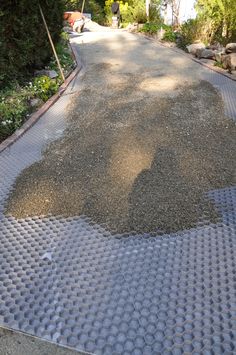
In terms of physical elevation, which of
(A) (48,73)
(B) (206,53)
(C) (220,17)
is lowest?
(B) (206,53)

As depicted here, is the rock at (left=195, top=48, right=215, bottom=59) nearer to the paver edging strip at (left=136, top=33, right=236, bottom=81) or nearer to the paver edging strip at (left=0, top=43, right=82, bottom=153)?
the paver edging strip at (left=136, top=33, right=236, bottom=81)

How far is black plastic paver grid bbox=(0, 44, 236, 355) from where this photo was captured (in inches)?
69.2

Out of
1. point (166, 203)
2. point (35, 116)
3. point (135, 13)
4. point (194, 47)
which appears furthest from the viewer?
point (135, 13)

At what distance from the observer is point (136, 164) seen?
3.33m

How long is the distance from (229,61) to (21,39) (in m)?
4.02

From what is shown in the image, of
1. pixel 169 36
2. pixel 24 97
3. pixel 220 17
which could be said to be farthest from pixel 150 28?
pixel 24 97

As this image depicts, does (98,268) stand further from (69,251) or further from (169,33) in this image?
(169,33)

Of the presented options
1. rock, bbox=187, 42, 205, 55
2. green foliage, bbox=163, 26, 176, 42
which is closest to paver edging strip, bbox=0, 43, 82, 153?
rock, bbox=187, 42, 205, 55

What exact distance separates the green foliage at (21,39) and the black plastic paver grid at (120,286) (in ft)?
11.6

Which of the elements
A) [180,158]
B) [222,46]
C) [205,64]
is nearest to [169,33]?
[222,46]

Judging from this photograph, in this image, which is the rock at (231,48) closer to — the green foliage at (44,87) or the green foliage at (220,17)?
the green foliage at (220,17)

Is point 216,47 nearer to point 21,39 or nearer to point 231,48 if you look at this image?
point 231,48

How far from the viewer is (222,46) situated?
8.54 m

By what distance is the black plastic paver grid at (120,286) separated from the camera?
1.76 metres
